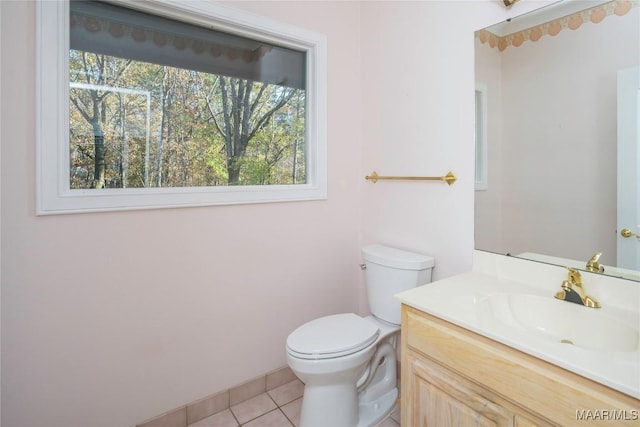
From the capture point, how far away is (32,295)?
52.8 inches

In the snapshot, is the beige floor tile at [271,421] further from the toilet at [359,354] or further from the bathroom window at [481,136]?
the bathroom window at [481,136]

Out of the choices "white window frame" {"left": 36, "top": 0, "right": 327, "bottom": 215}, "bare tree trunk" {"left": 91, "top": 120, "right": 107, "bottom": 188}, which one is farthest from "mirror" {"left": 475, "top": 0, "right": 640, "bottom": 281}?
"bare tree trunk" {"left": 91, "top": 120, "right": 107, "bottom": 188}

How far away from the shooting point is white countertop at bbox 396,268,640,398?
0.77 m

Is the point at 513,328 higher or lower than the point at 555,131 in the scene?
lower

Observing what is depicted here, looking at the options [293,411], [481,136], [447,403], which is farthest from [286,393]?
[481,136]

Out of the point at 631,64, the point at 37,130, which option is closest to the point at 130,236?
the point at 37,130

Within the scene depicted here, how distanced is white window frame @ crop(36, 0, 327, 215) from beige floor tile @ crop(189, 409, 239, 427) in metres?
1.11

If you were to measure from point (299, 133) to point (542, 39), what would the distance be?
1.28 metres

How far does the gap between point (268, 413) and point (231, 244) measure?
92 cm

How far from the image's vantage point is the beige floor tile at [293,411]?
5.69 feet

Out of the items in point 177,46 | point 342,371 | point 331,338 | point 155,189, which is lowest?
point 342,371

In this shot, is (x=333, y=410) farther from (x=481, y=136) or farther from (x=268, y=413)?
(x=481, y=136)

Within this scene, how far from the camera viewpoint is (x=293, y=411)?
181 cm

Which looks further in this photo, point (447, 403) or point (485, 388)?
point (447, 403)
